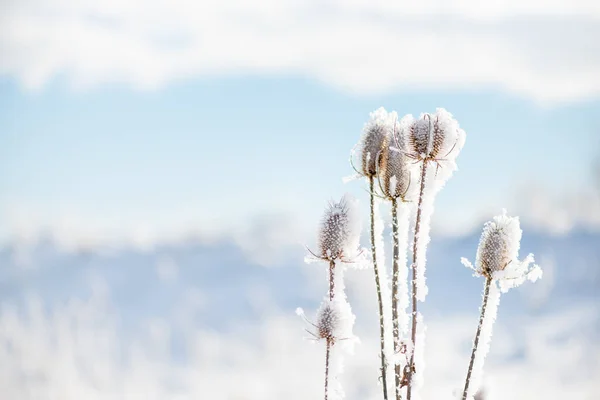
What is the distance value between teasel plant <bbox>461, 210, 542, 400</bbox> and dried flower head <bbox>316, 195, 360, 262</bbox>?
528mm

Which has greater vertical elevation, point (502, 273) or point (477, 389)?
point (502, 273)

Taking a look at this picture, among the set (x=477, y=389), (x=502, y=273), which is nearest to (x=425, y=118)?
(x=502, y=273)

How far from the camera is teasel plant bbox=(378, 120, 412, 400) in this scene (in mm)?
2854

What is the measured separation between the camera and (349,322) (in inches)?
124

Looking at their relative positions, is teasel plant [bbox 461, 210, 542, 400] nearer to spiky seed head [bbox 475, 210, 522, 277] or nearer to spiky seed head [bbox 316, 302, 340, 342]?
spiky seed head [bbox 475, 210, 522, 277]

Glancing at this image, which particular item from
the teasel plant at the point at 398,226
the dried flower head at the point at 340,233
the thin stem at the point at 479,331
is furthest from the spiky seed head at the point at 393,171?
the thin stem at the point at 479,331

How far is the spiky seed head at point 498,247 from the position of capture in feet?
9.59

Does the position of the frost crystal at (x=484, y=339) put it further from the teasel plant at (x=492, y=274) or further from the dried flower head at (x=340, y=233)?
the dried flower head at (x=340, y=233)

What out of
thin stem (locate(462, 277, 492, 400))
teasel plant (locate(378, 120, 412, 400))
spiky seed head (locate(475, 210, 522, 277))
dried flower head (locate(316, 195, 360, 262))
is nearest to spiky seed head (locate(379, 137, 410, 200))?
teasel plant (locate(378, 120, 412, 400))

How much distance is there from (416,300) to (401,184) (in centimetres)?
52

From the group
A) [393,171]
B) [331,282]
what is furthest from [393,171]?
[331,282]

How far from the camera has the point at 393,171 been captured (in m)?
2.90

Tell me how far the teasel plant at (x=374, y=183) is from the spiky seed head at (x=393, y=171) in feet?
0.09

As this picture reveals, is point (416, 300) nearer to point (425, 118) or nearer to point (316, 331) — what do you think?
point (316, 331)
